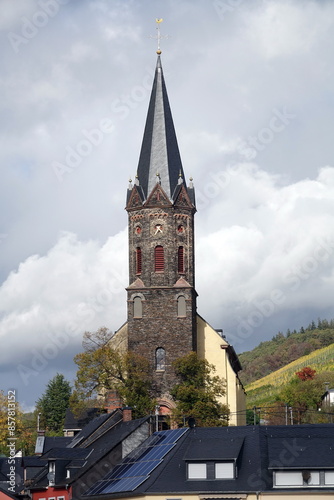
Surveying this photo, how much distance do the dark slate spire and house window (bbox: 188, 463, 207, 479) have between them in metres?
43.6

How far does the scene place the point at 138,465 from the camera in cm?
6575

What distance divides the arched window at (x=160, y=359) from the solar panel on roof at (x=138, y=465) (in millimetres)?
28266

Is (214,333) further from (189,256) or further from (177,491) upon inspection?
(177,491)

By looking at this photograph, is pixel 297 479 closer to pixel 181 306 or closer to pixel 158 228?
pixel 181 306

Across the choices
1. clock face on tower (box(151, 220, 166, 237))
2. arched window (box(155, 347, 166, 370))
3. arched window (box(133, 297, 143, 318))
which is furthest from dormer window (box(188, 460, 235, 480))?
clock face on tower (box(151, 220, 166, 237))

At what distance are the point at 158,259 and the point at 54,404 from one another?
5601 cm

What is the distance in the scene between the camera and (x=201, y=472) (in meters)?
61.0

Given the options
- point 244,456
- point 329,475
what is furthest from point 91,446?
point 329,475

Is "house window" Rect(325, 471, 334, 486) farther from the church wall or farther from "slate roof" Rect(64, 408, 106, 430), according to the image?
the church wall

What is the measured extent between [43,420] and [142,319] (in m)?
53.0

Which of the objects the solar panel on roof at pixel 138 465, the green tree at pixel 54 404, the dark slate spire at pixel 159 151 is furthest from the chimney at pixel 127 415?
the green tree at pixel 54 404

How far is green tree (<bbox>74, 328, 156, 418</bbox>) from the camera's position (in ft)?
308

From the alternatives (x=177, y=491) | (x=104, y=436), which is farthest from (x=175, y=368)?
(x=177, y=491)

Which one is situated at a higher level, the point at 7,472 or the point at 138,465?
the point at 7,472
